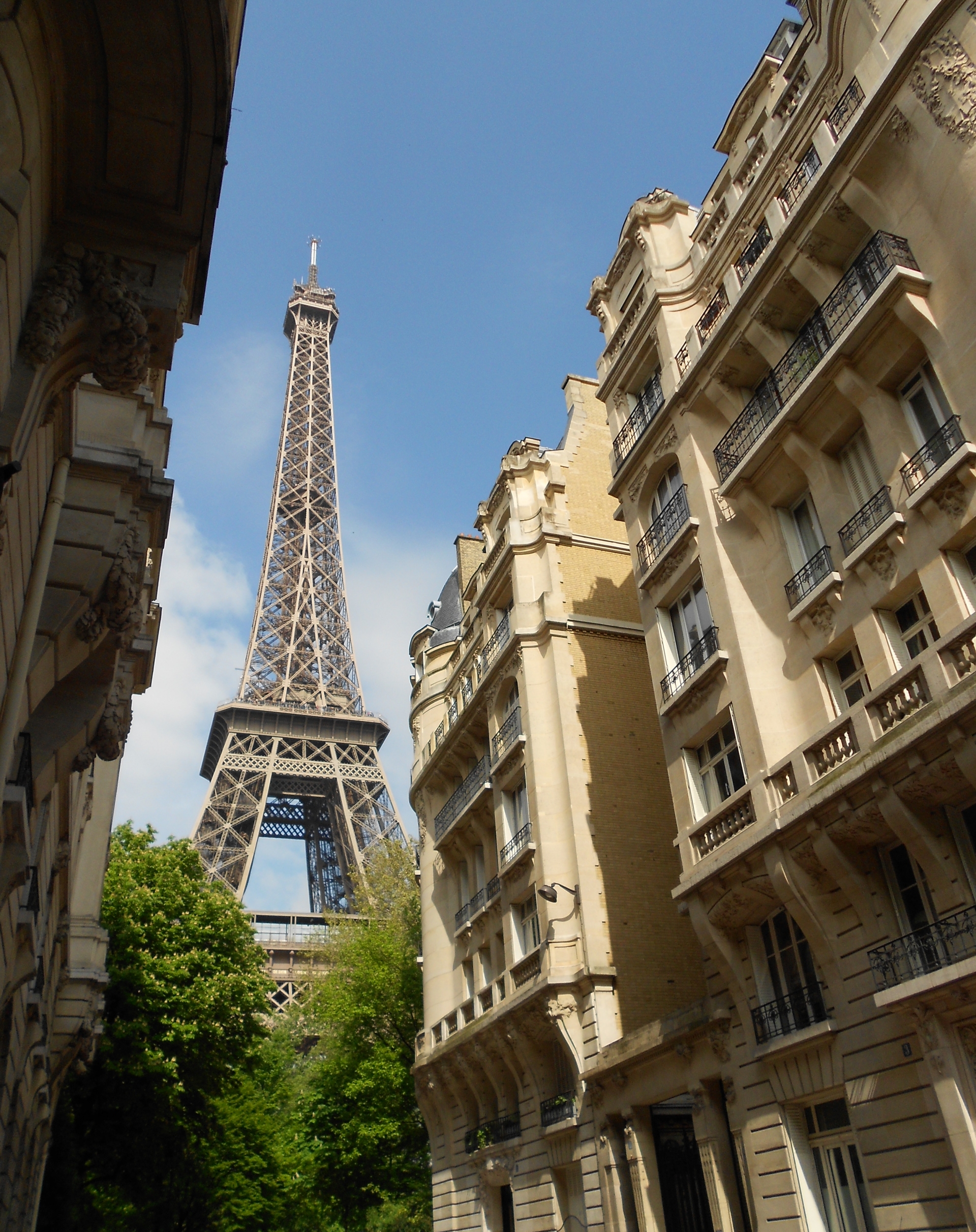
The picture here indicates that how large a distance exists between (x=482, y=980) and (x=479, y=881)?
115 inches

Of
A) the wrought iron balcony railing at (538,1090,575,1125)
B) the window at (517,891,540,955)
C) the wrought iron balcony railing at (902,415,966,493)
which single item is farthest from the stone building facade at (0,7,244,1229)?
the window at (517,891,540,955)

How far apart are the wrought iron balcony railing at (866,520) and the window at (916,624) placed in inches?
42.3

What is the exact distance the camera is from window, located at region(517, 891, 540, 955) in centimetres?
2370

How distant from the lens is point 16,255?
7.08 m

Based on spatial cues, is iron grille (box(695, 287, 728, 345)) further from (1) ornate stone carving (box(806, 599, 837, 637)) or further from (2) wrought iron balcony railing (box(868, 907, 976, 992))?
(2) wrought iron balcony railing (box(868, 907, 976, 992))

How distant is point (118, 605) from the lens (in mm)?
11695

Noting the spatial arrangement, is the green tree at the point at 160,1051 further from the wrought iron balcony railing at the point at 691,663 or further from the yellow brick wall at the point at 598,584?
the wrought iron balcony railing at the point at 691,663

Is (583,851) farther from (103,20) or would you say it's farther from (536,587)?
(103,20)

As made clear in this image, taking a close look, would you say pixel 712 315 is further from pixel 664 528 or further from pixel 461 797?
pixel 461 797

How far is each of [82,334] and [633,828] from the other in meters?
17.6

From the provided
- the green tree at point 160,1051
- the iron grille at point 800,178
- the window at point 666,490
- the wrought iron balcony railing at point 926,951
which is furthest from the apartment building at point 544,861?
the iron grille at point 800,178

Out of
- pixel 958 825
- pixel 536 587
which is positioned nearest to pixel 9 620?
pixel 958 825

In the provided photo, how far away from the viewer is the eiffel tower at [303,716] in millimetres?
78188

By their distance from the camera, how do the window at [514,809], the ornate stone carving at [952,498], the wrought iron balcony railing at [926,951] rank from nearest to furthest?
the wrought iron balcony railing at [926,951], the ornate stone carving at [952,498], the window at [514,809]
